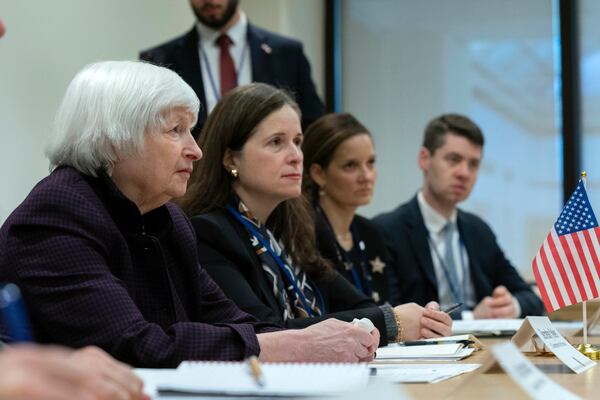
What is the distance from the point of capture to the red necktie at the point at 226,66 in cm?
515

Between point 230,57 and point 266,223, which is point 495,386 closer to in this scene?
point 266,223

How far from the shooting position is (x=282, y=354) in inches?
87.2

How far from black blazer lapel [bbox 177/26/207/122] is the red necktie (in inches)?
5.2

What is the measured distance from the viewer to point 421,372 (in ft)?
7.09

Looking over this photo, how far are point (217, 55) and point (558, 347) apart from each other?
322cm

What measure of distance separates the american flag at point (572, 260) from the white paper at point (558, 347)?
27cm

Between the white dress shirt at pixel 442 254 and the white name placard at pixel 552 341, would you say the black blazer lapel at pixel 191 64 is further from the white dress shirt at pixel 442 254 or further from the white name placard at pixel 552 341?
the white name placard at pixel 552 341

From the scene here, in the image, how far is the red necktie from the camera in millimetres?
5152

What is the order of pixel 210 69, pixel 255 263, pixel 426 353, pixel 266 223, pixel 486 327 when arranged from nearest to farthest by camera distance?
pixel 426 353, pixel 255 263, pixel 486 327, pixel 266 223, pixel 210 69

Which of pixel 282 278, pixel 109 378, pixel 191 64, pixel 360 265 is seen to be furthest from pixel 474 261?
pixel 109 378

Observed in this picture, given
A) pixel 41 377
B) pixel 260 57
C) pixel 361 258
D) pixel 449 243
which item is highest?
pixel 260 57

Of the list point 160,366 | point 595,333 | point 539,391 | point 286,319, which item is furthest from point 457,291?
point 539,391

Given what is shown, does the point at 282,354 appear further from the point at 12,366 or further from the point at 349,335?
the point at 12,366

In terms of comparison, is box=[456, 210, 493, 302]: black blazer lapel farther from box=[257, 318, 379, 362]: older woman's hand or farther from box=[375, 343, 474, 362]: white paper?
box=[257, 318, 379, 362]: older woman's hand
